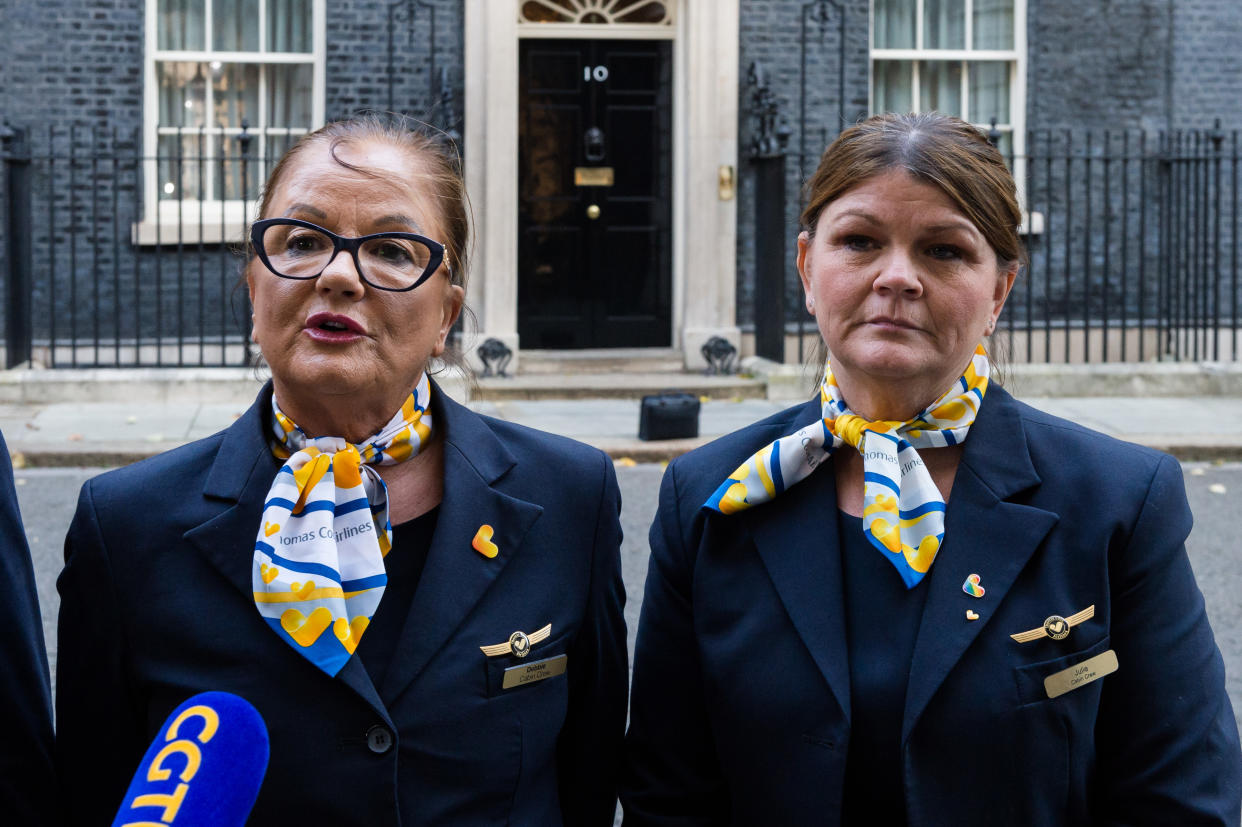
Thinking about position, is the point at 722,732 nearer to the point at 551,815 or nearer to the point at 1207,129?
the point at 551,815

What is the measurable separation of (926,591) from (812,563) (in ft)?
0.58

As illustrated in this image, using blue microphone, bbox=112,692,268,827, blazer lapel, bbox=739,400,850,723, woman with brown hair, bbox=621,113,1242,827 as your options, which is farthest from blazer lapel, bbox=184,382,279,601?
blazer lapel, bbox=739,400,850,723

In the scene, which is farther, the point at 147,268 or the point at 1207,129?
the point at 1207,129

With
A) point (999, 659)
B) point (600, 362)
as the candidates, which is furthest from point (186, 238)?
point (999, 659)

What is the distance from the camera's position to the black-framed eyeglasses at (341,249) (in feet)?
7.07

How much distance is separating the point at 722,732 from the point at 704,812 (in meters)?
0.17

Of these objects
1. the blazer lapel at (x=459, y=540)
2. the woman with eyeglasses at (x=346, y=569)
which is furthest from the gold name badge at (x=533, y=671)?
the blazer lapel at (x=459, y=540)

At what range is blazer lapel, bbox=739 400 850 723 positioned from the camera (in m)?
2.15

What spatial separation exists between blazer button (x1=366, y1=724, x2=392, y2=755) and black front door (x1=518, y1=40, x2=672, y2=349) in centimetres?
1098

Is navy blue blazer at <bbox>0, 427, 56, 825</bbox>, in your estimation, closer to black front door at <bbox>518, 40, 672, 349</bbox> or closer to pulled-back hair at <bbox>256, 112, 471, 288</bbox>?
pulled-back hair at <bbox>256, 112, 471, 288</bbox>

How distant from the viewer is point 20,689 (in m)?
2.07

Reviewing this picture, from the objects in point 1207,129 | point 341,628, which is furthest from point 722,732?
point 1207,129

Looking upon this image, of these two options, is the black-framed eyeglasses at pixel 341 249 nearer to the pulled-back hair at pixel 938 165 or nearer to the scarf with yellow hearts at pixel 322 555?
the scarf with yellow hearts at pixel 322 555

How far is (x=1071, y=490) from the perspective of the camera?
220 centimetres
